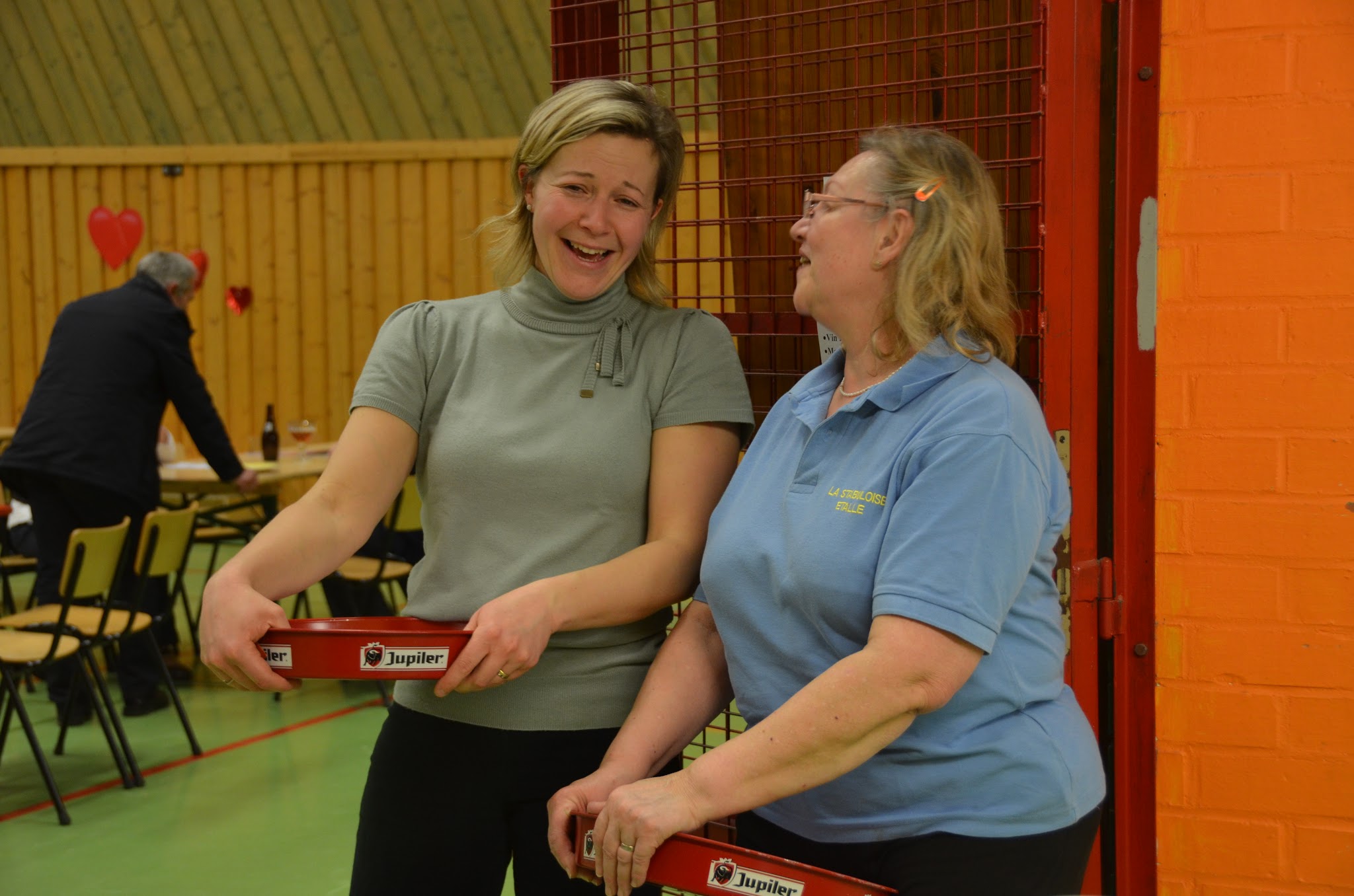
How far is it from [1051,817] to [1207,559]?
3.83ft

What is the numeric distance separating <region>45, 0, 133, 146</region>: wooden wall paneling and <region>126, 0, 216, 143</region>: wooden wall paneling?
247mm

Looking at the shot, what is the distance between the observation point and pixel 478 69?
8.50m

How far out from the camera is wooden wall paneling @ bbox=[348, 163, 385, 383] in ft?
30.1

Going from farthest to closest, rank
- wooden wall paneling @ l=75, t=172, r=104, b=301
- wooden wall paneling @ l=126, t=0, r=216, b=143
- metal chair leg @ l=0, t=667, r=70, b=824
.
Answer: wooden wall paneling @ l=75, t=172, r=104, b=301 < wooden wall paneling @ l=126, t=0, r=216, b=143 < metal chair leg @ l=0, t=667, r=70, b=824

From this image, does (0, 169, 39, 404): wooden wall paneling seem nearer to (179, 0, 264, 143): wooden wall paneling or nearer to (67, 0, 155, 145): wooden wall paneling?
(67, 0, 155, 145): wooden wall paneling

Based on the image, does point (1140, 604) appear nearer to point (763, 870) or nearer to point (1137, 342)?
point (1137, 342)

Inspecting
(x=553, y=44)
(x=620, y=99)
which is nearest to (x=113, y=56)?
(x=553, y=44)

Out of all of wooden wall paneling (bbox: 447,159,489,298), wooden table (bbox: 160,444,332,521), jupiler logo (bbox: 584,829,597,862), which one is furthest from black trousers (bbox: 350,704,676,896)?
wooden wall paneling (bbox: 447,159,489,298)

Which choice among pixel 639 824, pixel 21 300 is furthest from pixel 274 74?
pixel 639 824

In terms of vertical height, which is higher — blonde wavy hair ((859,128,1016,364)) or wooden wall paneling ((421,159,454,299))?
wooden wall paneling ((421,159,454,299))

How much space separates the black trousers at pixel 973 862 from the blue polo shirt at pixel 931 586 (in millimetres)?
13

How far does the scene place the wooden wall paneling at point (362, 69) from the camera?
8.54m

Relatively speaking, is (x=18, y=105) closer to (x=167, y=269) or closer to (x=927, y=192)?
(x=167, y=269)

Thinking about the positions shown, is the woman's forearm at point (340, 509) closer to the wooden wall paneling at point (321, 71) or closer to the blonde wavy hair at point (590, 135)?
the blonde wavy hair at point (590, 135)
